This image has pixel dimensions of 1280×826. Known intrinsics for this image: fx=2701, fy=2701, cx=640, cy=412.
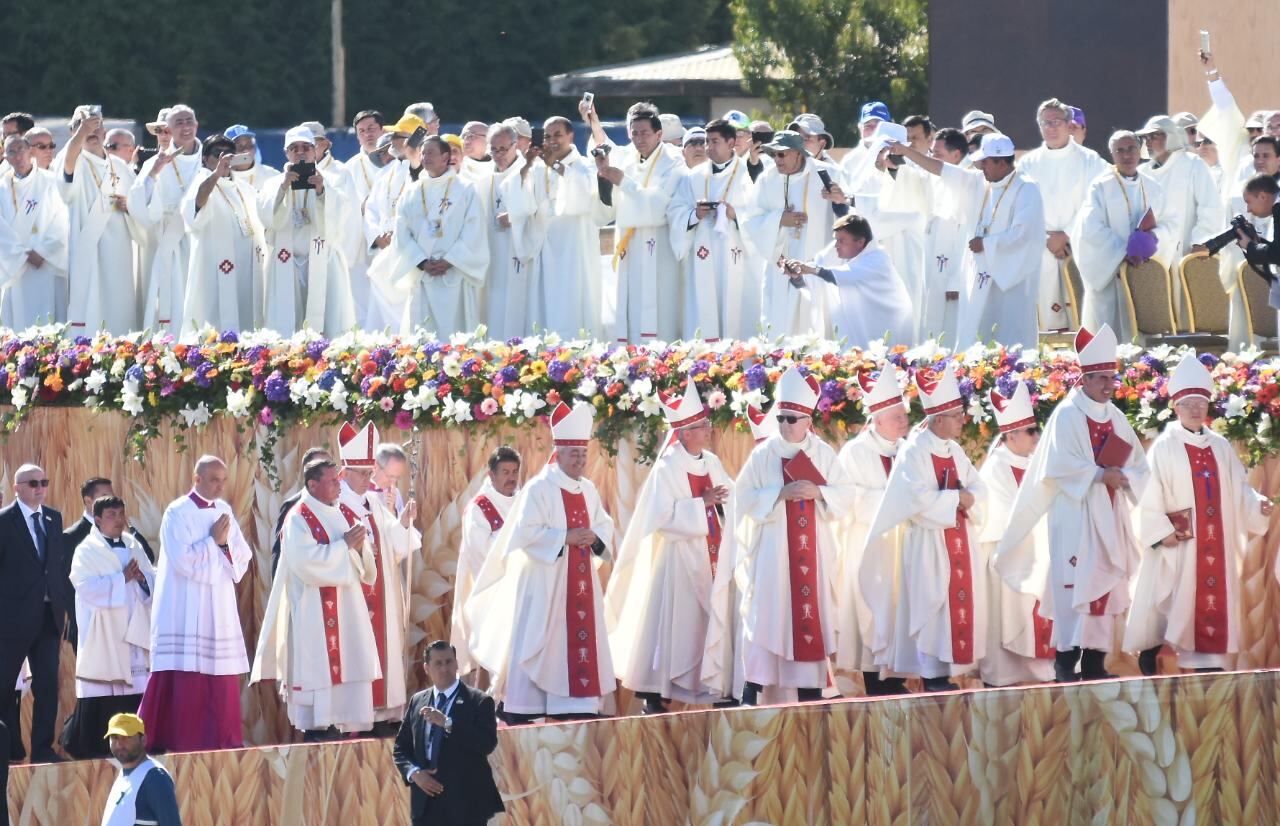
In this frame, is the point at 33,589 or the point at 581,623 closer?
the point at 581,623

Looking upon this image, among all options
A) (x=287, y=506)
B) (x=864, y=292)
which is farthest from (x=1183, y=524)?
(x=287, y=506)

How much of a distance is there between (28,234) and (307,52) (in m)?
20.6

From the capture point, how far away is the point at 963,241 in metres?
17.2

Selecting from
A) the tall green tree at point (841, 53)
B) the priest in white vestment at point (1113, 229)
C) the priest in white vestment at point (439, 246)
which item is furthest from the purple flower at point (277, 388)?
the tall green tree at point (841, 53)

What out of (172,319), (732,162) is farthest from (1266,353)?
(172,319)

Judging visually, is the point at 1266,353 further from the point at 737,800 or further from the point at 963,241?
the point at 737,800

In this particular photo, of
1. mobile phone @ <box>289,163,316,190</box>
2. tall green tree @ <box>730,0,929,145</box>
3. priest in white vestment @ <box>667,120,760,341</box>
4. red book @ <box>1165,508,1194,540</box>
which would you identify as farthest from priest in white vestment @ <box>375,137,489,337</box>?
tall green tree @ <box>730,0,929,145</box>

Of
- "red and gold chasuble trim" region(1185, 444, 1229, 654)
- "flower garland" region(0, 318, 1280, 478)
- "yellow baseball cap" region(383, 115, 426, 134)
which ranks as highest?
"yellow baseball cap" region(383, 115, 426, 134)

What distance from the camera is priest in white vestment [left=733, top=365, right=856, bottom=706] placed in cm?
1325

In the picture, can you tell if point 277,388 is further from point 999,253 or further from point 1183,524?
point 1183,524

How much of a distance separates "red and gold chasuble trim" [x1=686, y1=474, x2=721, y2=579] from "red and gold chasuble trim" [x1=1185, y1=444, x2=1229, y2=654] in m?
2.42

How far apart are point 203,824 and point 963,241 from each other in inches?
291

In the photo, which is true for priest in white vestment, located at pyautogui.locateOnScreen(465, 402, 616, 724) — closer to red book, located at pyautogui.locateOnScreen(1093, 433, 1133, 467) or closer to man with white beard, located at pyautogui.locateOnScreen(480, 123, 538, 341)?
red book, located at pyautogui.locateOnScreen(1093, 433, 1133, 467)

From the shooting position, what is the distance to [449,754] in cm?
1134
